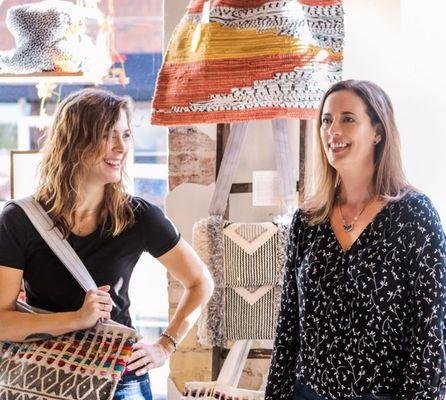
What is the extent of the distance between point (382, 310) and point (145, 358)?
1.94ft

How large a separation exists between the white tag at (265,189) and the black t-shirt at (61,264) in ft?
1.87

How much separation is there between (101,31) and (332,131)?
1310 millimetres

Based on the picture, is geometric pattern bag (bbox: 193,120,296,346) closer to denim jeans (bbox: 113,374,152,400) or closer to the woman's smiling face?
denim jeans (bbox: 113,374,152,400)

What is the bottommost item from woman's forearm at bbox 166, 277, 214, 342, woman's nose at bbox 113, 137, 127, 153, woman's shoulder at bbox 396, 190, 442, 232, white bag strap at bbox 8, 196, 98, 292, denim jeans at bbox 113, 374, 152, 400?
denim jeans at bbox 113, 374, 152, 400

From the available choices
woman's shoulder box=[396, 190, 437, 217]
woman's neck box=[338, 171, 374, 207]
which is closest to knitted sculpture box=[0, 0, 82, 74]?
woman's neck box=[338, 171, 374, 207]

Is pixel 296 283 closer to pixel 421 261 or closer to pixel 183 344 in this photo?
pixel 421 261

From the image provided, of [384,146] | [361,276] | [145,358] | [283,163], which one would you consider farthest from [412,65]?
[145,358]

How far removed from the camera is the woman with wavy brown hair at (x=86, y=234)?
1.48m

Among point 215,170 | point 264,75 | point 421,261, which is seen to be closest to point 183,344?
point 215,170

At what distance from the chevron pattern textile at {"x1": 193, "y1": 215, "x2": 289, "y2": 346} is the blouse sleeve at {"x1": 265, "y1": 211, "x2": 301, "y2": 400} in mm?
421

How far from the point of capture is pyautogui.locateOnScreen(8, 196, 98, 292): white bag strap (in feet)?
4.94

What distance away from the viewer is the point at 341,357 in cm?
138

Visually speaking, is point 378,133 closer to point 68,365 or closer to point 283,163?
point 283,163

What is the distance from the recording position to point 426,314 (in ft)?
4.28
